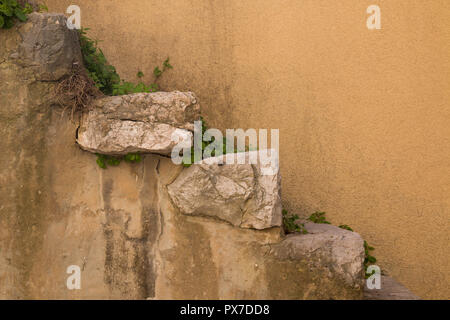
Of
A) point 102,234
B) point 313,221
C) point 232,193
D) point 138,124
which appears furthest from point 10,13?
point 313,221

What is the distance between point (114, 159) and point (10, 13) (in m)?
1.41

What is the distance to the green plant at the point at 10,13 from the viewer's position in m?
3.46

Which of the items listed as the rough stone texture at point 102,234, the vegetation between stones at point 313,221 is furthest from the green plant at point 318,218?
the rough stone texture at point 102,234

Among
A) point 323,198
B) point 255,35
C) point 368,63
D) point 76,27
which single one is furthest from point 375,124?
point 76,27

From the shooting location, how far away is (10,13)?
3496 millimetres

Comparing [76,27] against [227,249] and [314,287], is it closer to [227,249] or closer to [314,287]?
[227,249]

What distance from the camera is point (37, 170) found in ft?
11.7

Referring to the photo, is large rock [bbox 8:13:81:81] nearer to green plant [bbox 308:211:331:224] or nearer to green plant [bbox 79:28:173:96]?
green plant [bbox 79:28:173:96]

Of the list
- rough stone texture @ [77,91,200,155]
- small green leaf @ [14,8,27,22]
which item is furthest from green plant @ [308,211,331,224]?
small green leaf @ [14,8,27,22]

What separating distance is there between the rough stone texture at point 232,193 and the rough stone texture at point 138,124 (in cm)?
32

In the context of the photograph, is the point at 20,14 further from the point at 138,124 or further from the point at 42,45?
the point at 138,124

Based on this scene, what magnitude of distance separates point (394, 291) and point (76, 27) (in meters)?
3.63

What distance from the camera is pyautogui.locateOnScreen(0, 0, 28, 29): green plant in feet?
11.4

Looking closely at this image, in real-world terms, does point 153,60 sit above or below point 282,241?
above
